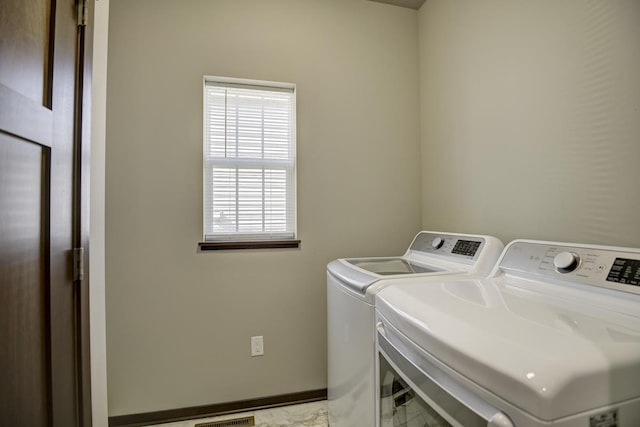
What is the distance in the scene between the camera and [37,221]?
2.55 feet

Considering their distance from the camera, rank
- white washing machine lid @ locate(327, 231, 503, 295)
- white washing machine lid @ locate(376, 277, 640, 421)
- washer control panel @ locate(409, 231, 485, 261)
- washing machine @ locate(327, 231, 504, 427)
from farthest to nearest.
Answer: washer control panel @ locate(409, 231, 485, 261), white washing machine lid @ locate(327, 231, 503, 295), washing machine @ locate(327, 231, 504, 427), white washing machine lid @ locate(376, 277, 640, 421)

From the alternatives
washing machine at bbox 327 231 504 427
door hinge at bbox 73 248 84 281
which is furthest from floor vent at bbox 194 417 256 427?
door hinge at bbox 73 248 84 281

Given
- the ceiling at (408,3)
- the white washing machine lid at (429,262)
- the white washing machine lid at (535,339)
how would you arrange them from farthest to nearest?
the ceiling at (408,3) → the white washing machine lid at (429,262) → the white washing machine lid at (535,339)

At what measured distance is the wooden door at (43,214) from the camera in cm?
67

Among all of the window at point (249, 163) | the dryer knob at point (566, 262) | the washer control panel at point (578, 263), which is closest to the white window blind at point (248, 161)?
the window at point (249, 163)

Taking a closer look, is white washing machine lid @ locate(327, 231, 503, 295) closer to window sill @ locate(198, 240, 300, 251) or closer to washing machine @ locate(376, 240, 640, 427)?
washing machine @ locate(376, 240, 640, 427)

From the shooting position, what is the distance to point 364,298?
1.16 metres

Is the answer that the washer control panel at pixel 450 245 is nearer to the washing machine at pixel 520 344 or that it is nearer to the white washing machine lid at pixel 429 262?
the white washing machine lid at pixel 429 262

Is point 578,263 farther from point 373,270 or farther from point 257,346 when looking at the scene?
point 257,346

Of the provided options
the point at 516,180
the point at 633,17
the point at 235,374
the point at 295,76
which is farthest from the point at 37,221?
the point at 633,17

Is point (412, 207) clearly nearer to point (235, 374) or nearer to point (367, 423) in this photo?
point (367, 423)

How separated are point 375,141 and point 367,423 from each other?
1.64 meters

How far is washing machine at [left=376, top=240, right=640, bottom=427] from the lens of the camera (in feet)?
1.67

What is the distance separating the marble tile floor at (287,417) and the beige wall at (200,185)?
0.10 metres
